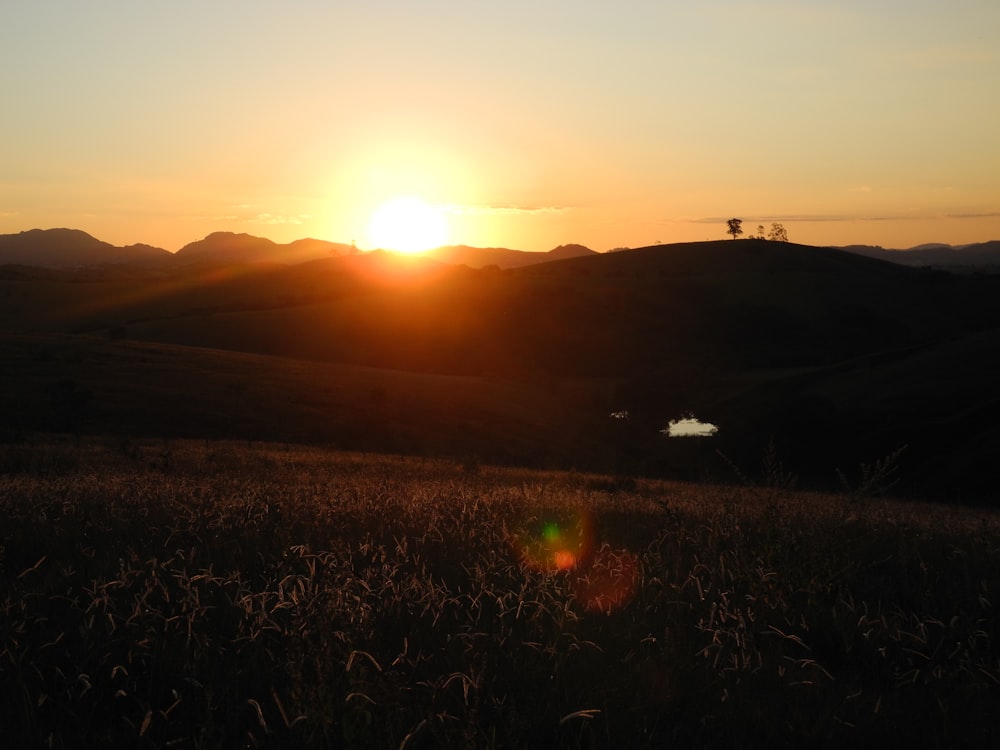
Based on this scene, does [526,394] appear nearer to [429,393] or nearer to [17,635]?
[429,393]

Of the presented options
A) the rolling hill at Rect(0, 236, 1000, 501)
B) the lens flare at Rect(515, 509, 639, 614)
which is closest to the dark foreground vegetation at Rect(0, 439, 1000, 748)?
the lens flare at Rect(515, 509, 639, 614)

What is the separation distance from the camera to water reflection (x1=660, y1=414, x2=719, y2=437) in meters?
66.0

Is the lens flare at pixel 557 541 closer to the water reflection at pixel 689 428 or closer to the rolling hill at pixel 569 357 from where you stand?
the rolling hill at pixel 569 357

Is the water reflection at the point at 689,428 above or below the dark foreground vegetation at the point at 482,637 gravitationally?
below

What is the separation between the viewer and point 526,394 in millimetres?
75438

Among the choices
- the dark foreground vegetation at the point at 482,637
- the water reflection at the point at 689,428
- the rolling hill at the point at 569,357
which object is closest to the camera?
the dark foreground vegetation at the point at 482,637

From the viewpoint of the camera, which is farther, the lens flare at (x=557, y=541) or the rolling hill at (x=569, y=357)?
the rolling hill at (x=569, y=357)

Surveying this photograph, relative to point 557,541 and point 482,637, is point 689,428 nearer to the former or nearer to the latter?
point 557,541

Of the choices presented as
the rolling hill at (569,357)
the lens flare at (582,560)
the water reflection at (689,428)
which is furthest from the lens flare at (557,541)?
the water reflection at (689,428)

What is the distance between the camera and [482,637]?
4.41 meters

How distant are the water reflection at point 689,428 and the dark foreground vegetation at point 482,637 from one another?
197 ft

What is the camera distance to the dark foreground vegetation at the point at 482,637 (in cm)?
365

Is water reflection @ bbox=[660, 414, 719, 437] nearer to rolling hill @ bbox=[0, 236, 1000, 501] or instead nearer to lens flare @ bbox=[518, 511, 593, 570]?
rolling hill @ bbox=[0, 236, 1000, 501]

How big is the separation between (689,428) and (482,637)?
66767 millimetres
